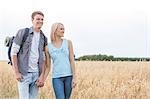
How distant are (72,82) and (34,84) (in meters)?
0.56

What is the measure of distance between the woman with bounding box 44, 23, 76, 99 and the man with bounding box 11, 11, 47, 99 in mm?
268

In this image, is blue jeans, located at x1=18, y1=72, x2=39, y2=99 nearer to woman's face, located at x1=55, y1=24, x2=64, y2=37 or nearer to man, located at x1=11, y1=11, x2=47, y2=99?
man, located at x1=11, y1=11, x2=47, y2=99

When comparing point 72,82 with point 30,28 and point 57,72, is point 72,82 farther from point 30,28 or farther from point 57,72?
point 30,28

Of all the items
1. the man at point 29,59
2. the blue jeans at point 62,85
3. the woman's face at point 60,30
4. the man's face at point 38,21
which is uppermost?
the man's face at point 38,21

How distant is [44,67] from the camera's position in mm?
5738

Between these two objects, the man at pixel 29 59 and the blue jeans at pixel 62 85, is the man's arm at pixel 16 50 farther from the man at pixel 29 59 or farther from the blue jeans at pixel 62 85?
the blue jeans at pixel 62 85

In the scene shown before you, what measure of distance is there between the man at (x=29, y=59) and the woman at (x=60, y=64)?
0.88 ft

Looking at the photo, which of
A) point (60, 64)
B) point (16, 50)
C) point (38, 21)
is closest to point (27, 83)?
point (16, 50)

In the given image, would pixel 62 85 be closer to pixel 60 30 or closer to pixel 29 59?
pixel 29 59

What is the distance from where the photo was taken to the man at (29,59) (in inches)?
217

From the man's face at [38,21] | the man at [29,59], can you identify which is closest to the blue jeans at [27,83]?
the man at [29,59]

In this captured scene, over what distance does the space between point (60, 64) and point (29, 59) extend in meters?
0.51

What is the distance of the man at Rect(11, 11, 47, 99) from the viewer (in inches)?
217

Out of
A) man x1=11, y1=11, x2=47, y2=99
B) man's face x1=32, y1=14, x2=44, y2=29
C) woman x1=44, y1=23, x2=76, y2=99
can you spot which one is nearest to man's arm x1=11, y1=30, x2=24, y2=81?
man x1=11, y1=11, x2=47, y2=99
